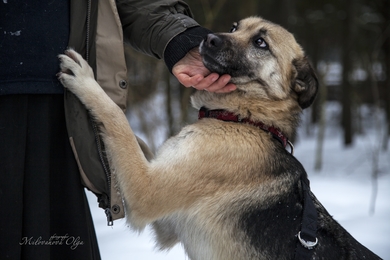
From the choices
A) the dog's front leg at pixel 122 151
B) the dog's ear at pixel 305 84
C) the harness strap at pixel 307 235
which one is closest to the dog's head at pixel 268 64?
the dog's ear at pixel 305 84

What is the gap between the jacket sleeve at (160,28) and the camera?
7.41ft

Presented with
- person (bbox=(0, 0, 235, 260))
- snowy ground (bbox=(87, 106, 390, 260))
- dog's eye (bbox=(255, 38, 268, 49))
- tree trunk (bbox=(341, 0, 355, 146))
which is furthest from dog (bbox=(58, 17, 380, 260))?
tree trunk (bbox=(341, 0, 355, 146))

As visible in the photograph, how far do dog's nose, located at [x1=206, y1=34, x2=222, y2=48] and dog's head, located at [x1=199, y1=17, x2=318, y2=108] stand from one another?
0.36 feet

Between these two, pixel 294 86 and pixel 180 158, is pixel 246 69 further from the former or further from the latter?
pixel 180 158

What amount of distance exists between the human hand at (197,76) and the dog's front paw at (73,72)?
52 cm

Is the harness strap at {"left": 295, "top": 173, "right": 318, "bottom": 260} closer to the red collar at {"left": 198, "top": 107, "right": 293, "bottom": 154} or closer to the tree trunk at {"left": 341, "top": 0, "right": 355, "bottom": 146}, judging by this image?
the red collar at {"left": 198, "top": 107, "right": 293, "bottom": 154}

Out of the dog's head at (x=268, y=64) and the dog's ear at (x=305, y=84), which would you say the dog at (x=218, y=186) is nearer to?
the dog's head at (x=268, y=64)

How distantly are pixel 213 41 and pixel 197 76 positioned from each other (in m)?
0.27

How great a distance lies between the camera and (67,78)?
6.61 ft

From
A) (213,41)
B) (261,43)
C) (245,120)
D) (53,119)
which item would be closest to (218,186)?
(245,120)

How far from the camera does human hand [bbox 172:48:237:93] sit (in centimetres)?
238

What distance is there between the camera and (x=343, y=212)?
19.5ft

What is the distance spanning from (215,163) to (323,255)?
2.57 feet

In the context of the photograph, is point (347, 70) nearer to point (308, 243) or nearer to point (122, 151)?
point (308, 243)
